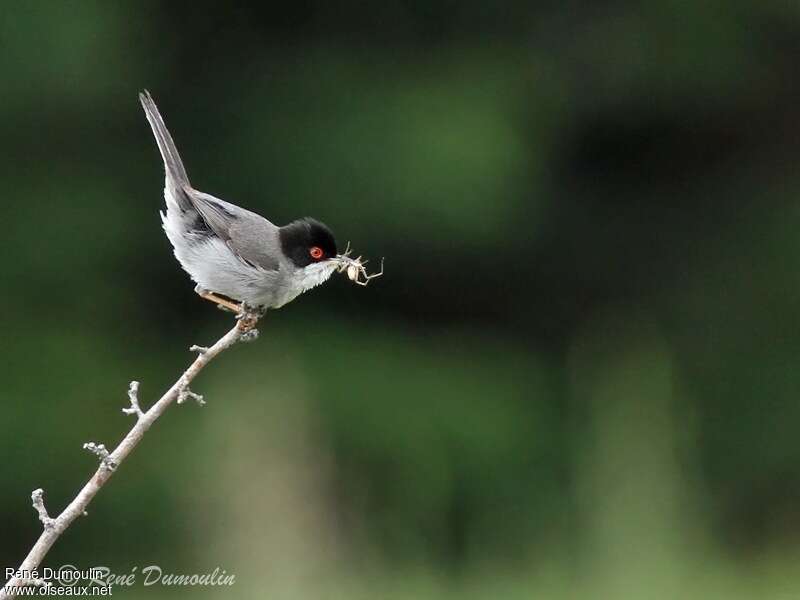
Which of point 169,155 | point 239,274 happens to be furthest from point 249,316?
point 169,155

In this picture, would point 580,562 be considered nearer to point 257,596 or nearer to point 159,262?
point 257,596

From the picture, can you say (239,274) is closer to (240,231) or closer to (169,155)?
(240,231)

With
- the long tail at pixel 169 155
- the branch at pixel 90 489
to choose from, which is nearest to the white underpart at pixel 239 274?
the long tail at pixel 169 155

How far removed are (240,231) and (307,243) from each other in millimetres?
272

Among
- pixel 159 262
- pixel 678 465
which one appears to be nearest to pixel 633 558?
pixel 678 465

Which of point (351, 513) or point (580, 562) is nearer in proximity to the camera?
point (580, 562)

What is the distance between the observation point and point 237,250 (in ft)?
14.1

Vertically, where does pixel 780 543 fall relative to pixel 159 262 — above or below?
below

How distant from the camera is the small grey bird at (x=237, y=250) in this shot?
13.9 ft

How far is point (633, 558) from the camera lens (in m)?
6.15

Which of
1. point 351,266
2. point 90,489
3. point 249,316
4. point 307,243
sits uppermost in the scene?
point 307,243

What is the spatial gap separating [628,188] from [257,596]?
700 centimetres

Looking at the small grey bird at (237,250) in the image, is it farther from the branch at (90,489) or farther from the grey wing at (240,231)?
the branch at (90,489)

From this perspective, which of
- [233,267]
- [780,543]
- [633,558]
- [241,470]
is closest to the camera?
[233,267]
